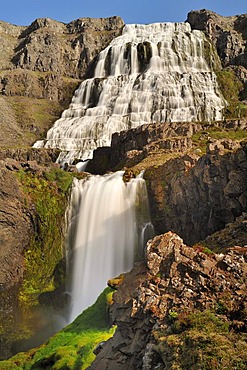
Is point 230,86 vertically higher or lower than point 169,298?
higher

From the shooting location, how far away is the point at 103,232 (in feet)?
91.7

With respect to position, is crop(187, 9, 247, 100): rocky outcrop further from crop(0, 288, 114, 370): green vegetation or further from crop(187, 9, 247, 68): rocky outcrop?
crop(0, 288, 114, 370): green vegetation

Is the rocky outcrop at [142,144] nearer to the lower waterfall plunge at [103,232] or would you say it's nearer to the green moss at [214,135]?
the green moss at [214,135]

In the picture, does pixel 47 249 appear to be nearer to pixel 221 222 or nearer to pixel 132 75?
pixel 221 222

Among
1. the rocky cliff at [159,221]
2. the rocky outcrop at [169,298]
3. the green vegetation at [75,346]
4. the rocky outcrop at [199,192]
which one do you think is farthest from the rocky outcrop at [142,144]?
the rocky outcrop at [169,298]

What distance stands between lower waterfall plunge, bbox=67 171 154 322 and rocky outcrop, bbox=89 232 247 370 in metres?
16.6

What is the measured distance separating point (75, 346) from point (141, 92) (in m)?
54.6

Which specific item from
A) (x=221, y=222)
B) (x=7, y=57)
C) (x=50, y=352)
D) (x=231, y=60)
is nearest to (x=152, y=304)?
(x=50, y=352)

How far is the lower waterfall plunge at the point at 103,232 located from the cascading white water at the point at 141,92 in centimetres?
2137

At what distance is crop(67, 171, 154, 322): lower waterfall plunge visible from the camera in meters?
26.4

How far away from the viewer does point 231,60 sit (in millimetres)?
83625

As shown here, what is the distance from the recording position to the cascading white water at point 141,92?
5797 cm

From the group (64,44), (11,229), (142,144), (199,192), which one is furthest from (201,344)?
(64,44)

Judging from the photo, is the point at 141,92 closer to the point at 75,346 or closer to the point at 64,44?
the point at 64,44
